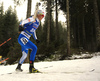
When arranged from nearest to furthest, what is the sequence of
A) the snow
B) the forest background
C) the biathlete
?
1. the snow
2. the biathlete
3. the forest background

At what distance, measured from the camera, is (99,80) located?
229 centimetres

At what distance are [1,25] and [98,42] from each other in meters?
24.8

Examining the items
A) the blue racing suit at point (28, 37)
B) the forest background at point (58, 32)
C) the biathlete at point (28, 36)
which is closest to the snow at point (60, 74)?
the biathlete at point (28, 36)

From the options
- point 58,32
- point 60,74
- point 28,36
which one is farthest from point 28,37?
point 58,32

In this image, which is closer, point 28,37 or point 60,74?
point 60,74

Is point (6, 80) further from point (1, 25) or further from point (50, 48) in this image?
point (1, 25)

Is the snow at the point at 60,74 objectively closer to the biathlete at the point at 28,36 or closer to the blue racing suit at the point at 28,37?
the biathlete at the point at 28,36

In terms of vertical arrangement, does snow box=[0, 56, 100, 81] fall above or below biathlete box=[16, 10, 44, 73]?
below

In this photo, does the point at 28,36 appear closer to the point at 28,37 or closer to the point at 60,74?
the point at 28,37

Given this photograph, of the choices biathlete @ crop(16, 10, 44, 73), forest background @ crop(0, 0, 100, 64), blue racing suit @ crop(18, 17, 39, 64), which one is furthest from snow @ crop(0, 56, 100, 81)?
forest background @ crop(0, 0, 100, 64)

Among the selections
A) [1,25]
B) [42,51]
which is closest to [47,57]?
[42,51]

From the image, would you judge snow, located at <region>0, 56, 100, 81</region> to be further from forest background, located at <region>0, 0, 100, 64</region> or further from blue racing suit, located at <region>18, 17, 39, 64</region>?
forest background, located at <region>0, 0, 100, 64</region>

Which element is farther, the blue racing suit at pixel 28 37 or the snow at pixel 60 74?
the blue racing suit at pixel 28 37

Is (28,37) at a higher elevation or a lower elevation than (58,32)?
lower
